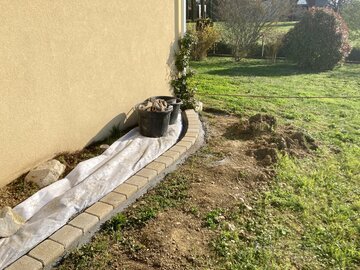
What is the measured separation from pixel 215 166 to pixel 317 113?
3124 millimetres

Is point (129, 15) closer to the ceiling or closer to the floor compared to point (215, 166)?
closer to the ceiling

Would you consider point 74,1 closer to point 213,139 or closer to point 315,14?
point 213,139

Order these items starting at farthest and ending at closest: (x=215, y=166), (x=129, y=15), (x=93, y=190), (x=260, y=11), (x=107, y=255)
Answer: (x=260, y=11)
(x=129, y=15)
(x=215, y=166)
(x=93, y=190)
(x=107, y=255)

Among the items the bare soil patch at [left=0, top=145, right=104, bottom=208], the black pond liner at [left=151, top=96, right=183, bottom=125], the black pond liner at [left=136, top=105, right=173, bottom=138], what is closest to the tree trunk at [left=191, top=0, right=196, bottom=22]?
the black pond liner at [left=151, top=96, right=183, bottom=125]

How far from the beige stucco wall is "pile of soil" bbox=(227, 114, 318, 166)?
1.53 m

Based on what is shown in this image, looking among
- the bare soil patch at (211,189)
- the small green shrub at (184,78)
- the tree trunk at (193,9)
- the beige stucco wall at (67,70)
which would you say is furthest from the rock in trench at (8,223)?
the tree trunk at (193,9)

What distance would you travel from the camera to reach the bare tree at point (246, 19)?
480 inches

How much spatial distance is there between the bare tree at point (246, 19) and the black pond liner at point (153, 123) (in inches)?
372

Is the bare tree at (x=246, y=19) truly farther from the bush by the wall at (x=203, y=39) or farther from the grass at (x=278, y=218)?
the grass at (x=278, y=218)

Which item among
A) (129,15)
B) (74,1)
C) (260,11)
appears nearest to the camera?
(74,1)

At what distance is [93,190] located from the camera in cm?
261

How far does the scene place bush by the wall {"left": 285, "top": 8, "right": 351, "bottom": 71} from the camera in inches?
401

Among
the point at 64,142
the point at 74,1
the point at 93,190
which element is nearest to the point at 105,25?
the point at 74,1

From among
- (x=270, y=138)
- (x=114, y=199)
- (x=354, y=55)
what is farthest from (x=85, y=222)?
(x=354, y=55)
